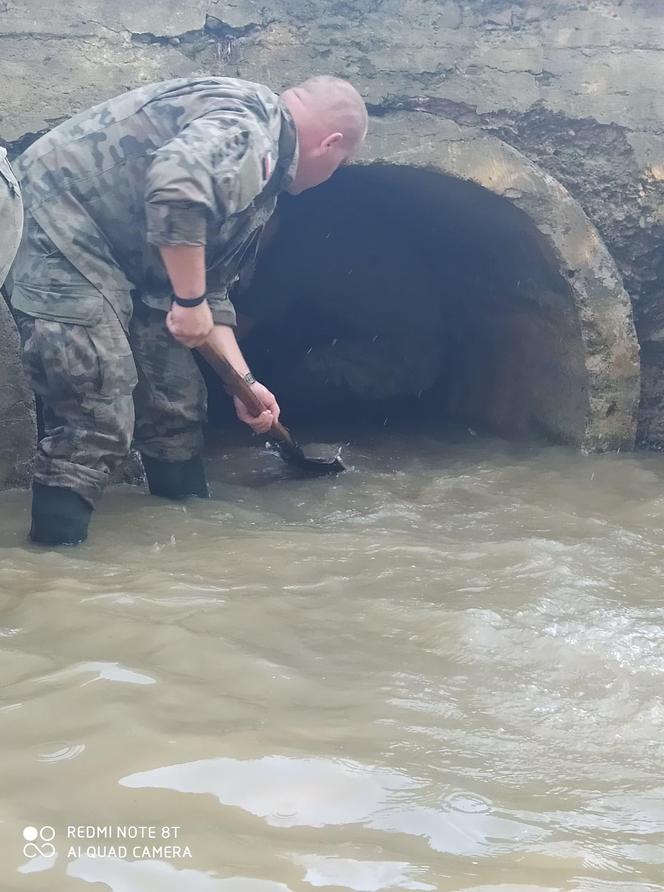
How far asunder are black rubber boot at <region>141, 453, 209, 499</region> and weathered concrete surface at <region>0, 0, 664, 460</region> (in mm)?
1173

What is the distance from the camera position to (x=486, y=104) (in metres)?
3.80

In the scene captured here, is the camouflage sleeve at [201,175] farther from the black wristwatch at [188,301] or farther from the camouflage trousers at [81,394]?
the camouflage trousers at [81,394]

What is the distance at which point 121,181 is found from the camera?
2656 mm

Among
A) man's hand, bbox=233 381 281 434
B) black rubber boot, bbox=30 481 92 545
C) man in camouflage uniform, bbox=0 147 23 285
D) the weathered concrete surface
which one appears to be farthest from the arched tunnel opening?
man in camouflage uniform, bbox=0 147 23 285

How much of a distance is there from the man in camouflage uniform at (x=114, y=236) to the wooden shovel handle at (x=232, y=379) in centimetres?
7

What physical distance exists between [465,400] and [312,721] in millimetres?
3945

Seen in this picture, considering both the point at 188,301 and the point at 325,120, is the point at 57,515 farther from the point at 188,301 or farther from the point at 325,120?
the point at 325,120

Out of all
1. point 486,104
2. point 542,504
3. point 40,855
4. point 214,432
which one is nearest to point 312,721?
point 40,855

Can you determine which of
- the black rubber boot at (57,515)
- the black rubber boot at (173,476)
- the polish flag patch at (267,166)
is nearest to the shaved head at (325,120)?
the polish flag patch at (267,166)

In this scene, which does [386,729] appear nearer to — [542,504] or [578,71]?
[542,504]

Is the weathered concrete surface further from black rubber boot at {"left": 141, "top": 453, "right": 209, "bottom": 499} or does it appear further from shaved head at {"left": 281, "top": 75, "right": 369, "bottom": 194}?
black rubber boot at {"left": 141, "top": 453, "right": 209, "bottom": 499}

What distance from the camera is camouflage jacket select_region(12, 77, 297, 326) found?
255 centimetres

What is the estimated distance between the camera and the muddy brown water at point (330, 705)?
1.14m

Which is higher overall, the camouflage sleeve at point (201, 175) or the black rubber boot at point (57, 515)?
the camouflage sleeve at point (201, 175)
